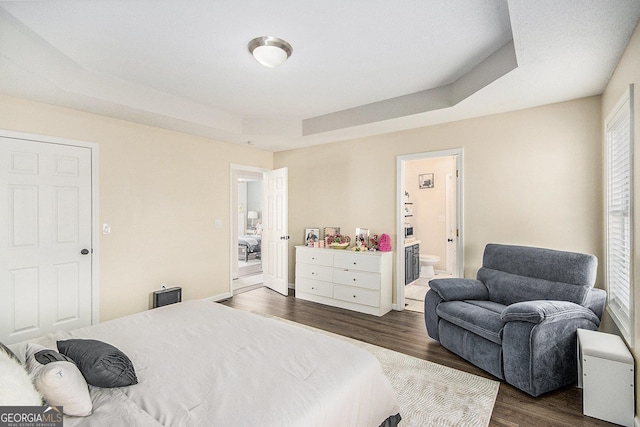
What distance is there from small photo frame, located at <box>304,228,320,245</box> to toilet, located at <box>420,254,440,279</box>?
2226 millimetres

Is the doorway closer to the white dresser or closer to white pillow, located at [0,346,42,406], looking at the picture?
the white dresser

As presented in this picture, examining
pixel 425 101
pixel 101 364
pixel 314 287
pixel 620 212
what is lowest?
pixel 314 287

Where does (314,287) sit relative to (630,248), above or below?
below

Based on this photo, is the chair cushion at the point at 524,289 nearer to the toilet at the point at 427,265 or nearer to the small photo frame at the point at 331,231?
the small photo frame at the point at 331,231

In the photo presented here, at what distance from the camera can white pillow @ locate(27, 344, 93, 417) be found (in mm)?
1129

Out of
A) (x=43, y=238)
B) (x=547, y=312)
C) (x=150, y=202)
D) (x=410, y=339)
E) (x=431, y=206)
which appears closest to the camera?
(x=547, y=312)

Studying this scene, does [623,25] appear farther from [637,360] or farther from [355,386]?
[355,386]

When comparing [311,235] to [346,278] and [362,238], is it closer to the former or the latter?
[362,238]

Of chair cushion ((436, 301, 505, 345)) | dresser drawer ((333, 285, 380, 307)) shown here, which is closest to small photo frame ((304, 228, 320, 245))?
dresser drawer ((333, 285, 380, 307))

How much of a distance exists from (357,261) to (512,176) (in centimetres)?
213

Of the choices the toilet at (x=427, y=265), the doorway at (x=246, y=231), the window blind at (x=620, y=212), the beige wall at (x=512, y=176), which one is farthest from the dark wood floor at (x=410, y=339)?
the toilet at (x=427, y=265)

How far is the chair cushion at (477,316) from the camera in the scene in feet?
8.13

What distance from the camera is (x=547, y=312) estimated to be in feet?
7.36

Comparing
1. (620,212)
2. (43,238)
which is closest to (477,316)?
(620,212)
